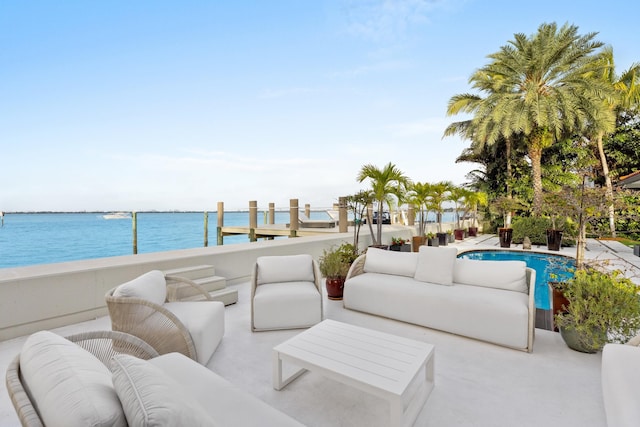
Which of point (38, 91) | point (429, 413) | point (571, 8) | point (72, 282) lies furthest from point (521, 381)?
point (38, 91)

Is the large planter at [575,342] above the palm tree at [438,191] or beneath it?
beneath

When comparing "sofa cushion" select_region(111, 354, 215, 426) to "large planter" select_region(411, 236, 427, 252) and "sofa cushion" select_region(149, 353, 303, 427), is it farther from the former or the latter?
"large planter" select_region(411, 236, 427, 252)

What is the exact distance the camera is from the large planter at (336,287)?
14.7 ft

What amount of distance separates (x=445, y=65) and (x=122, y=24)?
922 cm

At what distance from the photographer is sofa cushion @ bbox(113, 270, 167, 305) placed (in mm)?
2467

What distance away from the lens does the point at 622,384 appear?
67.4 inches

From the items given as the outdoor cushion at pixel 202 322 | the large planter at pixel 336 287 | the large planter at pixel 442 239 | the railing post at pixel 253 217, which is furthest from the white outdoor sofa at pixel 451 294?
the railing post at pixel 253 217

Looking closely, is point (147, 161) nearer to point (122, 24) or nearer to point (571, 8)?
point (122, 24)

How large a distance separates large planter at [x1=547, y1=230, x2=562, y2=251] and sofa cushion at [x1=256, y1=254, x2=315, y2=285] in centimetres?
915

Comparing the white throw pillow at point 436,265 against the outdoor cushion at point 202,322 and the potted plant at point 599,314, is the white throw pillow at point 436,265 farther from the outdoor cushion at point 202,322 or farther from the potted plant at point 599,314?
the outdoor cushion at point 202,322

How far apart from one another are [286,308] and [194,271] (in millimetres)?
1698

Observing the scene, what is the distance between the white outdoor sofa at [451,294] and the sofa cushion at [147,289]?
7.06ft

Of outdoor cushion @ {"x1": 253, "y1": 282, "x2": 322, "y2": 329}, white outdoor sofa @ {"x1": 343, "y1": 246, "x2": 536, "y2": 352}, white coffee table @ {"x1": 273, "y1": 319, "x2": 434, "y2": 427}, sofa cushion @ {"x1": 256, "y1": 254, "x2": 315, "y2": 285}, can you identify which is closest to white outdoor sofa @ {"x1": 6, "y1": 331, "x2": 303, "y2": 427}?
white coffee table @ {"x1": 273, "y1": 319, "x2": 434, "y2": 427}

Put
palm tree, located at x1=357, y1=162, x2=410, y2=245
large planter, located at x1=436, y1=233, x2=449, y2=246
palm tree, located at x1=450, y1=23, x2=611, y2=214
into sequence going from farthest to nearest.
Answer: large planter, located at x1=436, y1=233, x2=449, y2=246 → palm tree, located at x1=450, y1=23, x2=611, y2=214 → palm tree, located at x1=357, y1=162, x2=410, y2=245
